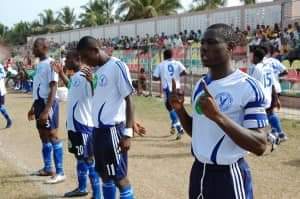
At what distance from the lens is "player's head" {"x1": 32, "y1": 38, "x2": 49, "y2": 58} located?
679 cm

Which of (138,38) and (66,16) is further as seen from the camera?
(66,16)

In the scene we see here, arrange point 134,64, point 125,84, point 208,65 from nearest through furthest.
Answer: point 208,65 < point 125,84 < point 134,64

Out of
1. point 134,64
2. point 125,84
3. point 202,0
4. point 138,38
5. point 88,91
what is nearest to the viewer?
point 125,84

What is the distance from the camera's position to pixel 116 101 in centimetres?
470

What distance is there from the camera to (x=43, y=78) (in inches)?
275

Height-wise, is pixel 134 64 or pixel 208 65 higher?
pixel 208 65

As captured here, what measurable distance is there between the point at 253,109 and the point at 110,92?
2069 millimetres

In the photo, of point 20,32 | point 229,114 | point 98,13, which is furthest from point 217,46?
point 20,32

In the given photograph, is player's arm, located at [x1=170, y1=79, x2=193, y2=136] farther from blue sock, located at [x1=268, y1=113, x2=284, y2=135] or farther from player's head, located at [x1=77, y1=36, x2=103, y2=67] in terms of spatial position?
blue sock, located at [x1=268, y1=113, x2=284, y2=135]

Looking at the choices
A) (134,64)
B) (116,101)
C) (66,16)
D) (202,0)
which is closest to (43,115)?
(116,101)

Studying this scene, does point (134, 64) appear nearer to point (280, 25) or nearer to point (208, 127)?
point (280, 25)

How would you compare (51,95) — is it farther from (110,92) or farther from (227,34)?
(227,34)

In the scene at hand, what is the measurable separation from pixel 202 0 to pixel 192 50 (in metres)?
23.3

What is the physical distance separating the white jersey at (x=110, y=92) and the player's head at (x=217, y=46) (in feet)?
6.01
